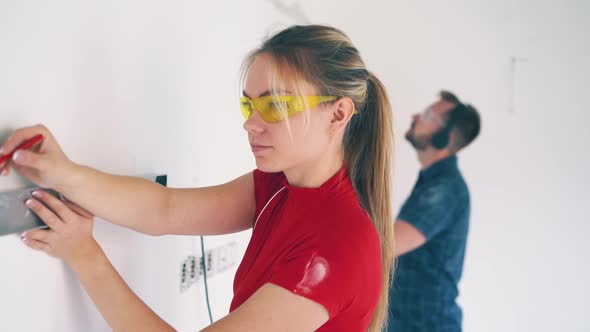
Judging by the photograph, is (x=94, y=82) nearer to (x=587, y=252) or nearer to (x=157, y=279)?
(x=157, y=279)

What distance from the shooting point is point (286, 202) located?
1.03 m

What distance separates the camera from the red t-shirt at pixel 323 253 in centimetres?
84

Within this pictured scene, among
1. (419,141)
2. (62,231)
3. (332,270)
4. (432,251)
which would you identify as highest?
(62,231)

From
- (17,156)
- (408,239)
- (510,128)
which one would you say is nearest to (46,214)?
(17,156)

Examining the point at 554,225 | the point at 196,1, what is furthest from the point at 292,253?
the point at 554,225

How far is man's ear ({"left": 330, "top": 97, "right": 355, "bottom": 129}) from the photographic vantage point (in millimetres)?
980

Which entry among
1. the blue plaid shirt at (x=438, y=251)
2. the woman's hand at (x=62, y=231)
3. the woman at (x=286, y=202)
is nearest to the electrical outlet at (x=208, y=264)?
the woman at (x=286, y=202)

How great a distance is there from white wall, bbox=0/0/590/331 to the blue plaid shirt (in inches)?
31.0

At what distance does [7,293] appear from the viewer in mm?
831

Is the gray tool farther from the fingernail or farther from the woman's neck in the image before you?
the woman's neck

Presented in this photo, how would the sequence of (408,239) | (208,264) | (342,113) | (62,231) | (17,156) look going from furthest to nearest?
1. (408,239)
2. (208,264)
3. (342,113)
4. (62,231)
5. (17,156)

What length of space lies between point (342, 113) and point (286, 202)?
21cm

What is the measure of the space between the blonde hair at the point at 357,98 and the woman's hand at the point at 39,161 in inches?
15.9

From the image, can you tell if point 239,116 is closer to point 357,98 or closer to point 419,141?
point 357,98
